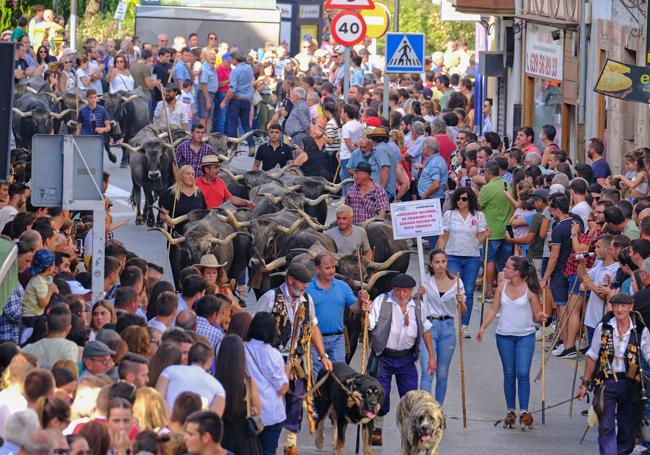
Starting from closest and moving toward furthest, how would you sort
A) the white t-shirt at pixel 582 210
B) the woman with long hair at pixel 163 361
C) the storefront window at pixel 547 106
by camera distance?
the woman with long hair at pixel 163 361, the white t-shirt at pixel 582 210, the storefront window at pixel 547 106

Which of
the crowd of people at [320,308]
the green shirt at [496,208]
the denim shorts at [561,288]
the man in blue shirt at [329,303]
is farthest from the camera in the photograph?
the green shirt at [496,208]

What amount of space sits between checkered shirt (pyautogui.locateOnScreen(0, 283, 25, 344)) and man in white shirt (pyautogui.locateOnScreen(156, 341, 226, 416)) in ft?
9.18

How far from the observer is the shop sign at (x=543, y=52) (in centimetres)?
2914

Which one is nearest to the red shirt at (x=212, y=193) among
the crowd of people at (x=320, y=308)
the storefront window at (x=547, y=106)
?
the crowd of people at (x=320, y=308)

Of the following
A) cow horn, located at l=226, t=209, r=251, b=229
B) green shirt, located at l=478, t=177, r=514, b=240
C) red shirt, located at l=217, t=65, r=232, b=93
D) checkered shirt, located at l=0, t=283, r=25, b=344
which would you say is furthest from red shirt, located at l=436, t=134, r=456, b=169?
checkered shirt, located at l=0, t=283, r=25, b=344

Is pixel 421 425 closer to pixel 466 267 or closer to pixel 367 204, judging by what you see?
pixel 466 267

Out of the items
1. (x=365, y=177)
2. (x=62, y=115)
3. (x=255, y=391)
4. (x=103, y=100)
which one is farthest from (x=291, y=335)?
(x=103, y=100)

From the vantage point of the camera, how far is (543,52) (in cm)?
3055

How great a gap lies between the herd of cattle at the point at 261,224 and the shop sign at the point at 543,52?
637cm

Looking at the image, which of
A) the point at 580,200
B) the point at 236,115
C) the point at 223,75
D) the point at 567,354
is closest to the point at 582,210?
the point at 580,200

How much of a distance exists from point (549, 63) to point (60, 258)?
674 inches

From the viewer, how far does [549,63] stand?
97.9ft

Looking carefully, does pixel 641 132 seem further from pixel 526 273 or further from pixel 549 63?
pixel 526 273

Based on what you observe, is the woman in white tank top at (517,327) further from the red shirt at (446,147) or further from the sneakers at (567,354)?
the red shirt at (446,147)
